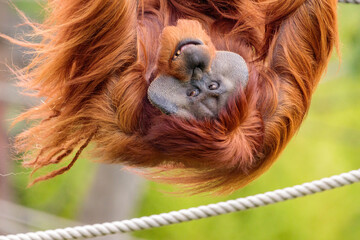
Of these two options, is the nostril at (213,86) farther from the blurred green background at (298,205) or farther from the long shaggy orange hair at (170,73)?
the blurred green background at (298,205)

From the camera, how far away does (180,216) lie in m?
2.32

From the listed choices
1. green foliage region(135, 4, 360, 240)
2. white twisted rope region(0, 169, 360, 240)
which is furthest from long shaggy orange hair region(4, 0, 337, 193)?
green foliage region(135, 4, 360, 240)

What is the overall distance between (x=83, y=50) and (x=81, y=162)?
6.08 meters

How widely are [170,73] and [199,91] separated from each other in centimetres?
13

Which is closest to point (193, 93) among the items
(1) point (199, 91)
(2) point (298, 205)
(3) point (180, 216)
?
(1) point (199, 91)

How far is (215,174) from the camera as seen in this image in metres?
2.65

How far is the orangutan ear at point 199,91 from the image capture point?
92.7 inches

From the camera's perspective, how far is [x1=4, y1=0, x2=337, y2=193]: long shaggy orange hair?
7.93 ft

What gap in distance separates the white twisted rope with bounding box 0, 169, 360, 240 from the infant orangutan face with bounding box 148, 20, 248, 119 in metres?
0.36

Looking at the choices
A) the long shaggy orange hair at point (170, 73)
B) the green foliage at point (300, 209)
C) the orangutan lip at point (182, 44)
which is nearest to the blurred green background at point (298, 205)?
the green foliage at point (300, 209)

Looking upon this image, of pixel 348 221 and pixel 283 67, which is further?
pixel 348 221

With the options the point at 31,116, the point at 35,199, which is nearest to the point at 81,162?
the point at 35,199

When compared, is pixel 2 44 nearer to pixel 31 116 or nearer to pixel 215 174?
pixel 31 116

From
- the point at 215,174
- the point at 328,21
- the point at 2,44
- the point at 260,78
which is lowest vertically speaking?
the point at 2,44
